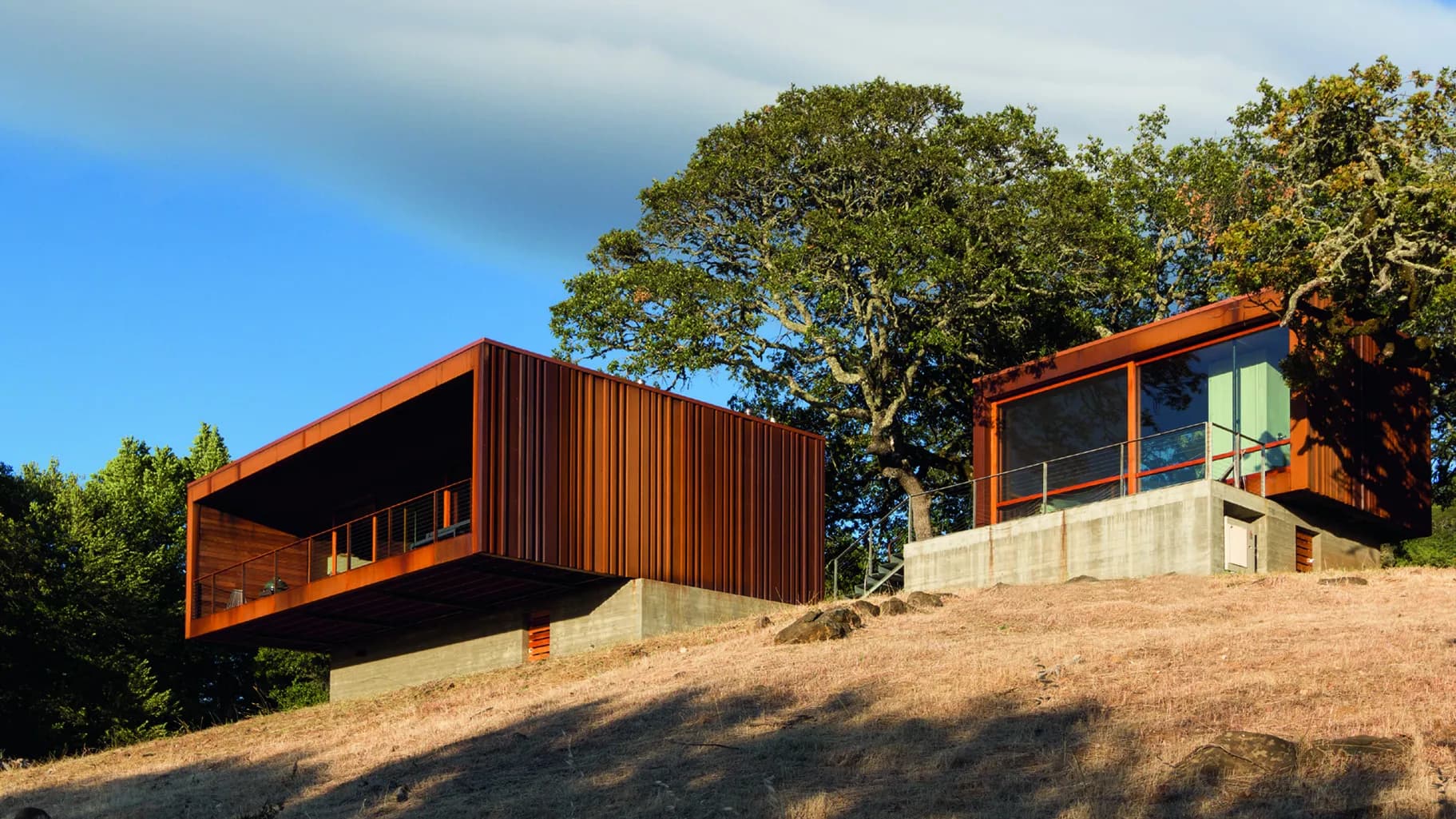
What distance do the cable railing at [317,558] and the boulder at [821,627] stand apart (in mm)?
7786

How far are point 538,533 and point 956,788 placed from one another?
1183cm

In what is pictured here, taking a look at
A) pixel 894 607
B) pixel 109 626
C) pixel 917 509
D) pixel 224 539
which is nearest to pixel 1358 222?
pixel 894 607

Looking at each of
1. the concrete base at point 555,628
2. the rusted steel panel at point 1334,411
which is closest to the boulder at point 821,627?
the concrete base at point 555,628

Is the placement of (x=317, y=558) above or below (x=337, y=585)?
above

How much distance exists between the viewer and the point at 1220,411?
2409 centimetres

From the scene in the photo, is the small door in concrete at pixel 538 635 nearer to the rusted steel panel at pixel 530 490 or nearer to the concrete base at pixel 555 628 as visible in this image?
the concrete base at pixel 555 628

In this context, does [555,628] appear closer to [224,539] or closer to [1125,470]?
[224,539]

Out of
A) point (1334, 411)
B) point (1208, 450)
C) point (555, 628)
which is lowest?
point (555, 628)

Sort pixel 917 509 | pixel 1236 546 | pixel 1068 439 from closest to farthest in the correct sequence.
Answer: pixel 1236 546, pixel 1068 439, pixel 917 509

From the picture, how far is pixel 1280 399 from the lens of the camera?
77.8 ft

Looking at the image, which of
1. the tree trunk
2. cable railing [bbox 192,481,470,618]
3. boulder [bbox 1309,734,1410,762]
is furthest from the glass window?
boulder [bbox 1309,734,1410,762]

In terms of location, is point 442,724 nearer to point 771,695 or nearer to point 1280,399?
point 771,695

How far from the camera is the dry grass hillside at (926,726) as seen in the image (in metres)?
12.1

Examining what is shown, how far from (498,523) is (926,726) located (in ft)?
31.7
